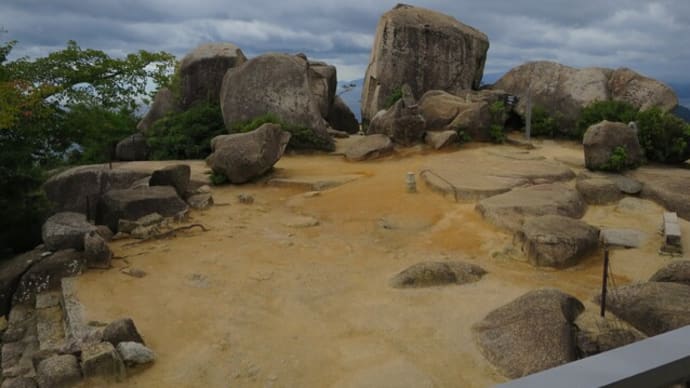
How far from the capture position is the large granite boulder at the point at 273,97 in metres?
16.3

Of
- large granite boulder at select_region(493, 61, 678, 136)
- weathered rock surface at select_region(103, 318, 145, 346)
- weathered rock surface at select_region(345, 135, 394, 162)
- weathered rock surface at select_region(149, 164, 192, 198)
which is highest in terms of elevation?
large granite boulder at select_region(493, 61, 678, 136)

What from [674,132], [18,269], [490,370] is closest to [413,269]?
[490,370]

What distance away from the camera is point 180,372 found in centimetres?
509

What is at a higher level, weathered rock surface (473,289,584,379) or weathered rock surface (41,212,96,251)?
weathered rock surface (473,289,584,379)

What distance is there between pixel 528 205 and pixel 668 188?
2.96m

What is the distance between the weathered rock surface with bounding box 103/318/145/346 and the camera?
5.35m

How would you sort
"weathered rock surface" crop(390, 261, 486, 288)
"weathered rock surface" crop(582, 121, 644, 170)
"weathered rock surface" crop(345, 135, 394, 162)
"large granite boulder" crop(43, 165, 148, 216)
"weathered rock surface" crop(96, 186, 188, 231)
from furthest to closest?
"weathered rock surface" crop(345, 135, 394, 162) < "large granite boulder" crop(43, 165, 148, 216) < "weathered rock surface" crop(582, 121, 644, 170) < "weathered rock surface" crop(96, 186, 188, 231) < "weathered rock surface" crop(390, 261, 486, 288)

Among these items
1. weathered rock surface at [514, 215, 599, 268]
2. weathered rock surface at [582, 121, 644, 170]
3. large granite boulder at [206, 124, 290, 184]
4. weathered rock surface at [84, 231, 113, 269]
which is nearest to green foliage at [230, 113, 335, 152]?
large granite boulder at [206, 124, 290, 184]

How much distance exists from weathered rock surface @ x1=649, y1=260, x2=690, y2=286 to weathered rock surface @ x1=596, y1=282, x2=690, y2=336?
418 millimetres

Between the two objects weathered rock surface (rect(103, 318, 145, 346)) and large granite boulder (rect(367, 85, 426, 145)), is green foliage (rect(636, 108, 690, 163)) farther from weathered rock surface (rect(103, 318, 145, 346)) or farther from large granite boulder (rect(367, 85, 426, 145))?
weathered rock surface (rect(103, 318, 145, 346))

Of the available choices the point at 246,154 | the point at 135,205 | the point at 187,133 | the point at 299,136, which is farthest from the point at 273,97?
the point at 135,205

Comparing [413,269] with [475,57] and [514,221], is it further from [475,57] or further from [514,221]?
[475,57]

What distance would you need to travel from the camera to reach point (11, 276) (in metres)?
7.55

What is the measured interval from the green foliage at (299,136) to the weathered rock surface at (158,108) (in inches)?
195
